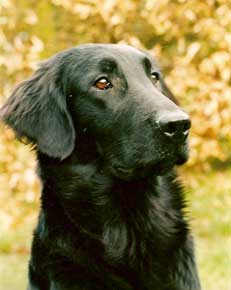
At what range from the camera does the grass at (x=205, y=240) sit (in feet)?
18.7

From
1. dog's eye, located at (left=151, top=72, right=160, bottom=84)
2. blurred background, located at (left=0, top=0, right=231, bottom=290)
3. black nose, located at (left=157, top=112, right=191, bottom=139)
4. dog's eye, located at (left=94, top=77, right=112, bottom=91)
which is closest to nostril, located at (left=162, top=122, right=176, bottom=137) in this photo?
black nose, located at (left=157, top=112, right=191, bottom=139)

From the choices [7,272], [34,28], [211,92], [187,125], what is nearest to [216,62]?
[211,92]

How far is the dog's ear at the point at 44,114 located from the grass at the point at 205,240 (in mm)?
1424

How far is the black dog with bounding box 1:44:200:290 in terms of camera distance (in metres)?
3.44

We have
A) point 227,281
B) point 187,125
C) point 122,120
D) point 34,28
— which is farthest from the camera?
point 34,28

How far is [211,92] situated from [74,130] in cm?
280

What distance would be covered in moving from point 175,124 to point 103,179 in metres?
0.58

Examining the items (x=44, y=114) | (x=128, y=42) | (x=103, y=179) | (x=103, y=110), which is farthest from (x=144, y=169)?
(x=128, y=42)

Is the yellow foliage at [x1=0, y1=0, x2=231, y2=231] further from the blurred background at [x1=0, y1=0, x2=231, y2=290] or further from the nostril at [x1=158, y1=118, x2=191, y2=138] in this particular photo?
the nostril at [x1=158, y1=118, x2=191, y2=138]

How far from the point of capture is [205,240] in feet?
22.7

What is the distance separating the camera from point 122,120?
138 inches

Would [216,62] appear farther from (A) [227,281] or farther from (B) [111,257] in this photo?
(B) [111,257]

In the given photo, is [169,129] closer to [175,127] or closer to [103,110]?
[175,127]

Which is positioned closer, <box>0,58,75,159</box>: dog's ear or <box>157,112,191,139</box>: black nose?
<box>157,112,191,139</box>: black nose
